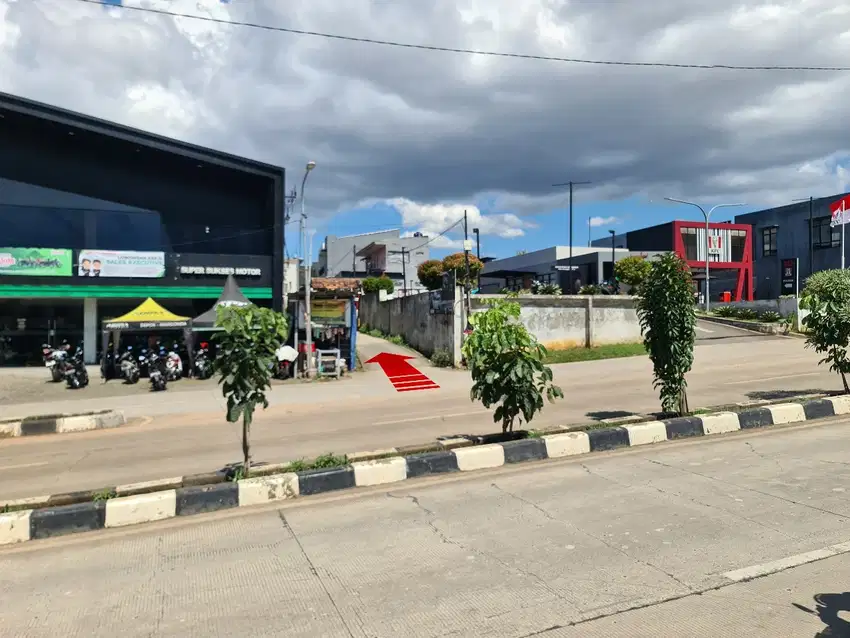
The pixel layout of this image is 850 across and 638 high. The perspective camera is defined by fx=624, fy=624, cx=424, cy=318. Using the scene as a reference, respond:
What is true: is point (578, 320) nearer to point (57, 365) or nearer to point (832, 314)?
point (832, 314)

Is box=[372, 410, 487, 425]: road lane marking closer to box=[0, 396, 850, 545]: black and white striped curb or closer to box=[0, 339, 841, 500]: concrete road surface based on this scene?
box=[0, 339, 841, 500]: concrete road surface

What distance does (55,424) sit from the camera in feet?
41.8

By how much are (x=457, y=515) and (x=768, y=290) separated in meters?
60.1

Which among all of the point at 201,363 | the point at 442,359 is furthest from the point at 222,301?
the point at 442,359

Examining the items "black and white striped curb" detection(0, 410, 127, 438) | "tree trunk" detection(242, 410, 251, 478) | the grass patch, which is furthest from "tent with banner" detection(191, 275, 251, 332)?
"tree trunk" detection(242, 410, 251, 478)

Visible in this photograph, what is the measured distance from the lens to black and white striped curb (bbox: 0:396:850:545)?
233 inches

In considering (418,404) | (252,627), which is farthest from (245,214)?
(252,627)

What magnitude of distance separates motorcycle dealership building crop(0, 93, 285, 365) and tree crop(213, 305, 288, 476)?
20342mm

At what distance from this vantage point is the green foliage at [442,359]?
22.6 m

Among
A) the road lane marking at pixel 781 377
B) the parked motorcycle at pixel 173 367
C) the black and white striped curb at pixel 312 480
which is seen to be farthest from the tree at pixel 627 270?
the black and white striped curb at pixel 312 480

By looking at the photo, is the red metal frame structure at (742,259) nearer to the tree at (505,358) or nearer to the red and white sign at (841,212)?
the red and white sign at (841,212)

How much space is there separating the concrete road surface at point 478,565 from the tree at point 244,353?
1.22 metres

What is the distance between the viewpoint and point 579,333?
80.9ft

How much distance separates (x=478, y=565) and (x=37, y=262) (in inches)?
980
